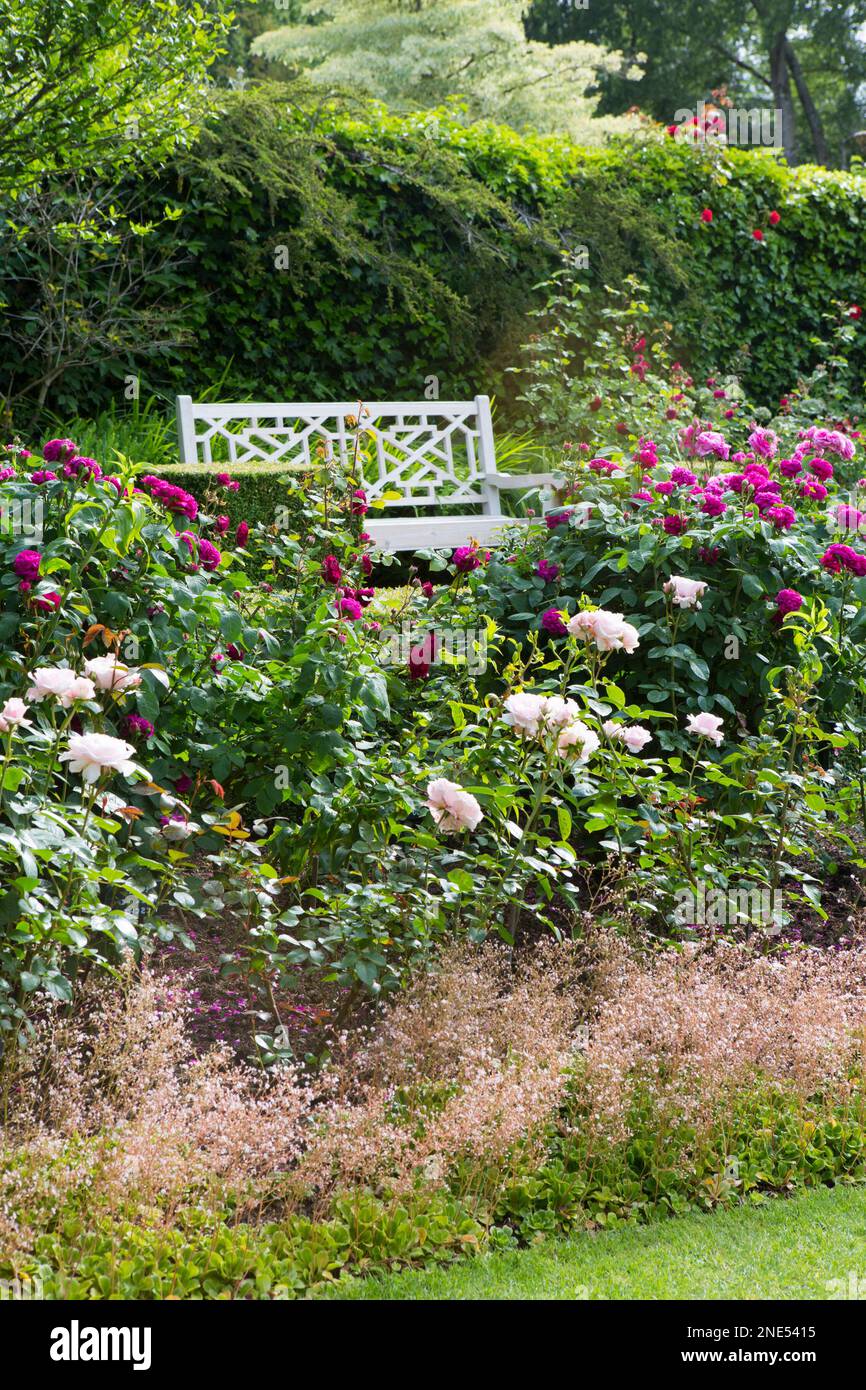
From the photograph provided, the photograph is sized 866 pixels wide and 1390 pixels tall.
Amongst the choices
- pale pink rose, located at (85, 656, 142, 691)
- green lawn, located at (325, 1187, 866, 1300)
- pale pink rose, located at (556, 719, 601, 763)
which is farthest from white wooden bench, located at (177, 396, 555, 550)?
green lawn, located at (325, 1187, 866, 1300)

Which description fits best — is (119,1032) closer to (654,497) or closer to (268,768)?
(268,768)

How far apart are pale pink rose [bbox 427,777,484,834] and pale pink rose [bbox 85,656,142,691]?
0.69 m

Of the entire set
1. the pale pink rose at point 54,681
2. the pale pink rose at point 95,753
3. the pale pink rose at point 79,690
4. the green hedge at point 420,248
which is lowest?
the pale pink rose at point 95,753

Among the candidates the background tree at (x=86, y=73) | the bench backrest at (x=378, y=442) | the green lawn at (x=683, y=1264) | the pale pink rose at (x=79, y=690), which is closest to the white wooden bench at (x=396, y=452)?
the bench backrest at (x=378, y=442)

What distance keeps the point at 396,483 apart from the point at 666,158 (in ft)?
16.1

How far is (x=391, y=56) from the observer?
16.9 m

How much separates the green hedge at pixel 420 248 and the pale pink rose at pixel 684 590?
14.7ft

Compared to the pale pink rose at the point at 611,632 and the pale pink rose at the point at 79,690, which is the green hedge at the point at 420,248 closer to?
the pale pink rose at the point at 611,632

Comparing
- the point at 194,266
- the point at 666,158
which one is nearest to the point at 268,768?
the point at 194,266

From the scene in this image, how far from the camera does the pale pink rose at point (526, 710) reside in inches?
110

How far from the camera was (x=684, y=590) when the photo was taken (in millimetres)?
3652

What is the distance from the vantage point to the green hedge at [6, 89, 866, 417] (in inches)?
308

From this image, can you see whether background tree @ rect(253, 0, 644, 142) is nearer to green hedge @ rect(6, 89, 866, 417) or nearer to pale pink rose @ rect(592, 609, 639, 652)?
green hedge @ rect(6, 89, 866, 417)

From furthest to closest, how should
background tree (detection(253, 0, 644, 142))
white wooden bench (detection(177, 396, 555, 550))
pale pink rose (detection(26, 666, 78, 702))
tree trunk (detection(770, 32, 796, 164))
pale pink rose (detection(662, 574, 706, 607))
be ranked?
tree trunk (detection(770, 32, 796, 164)) < background tree (detection(253, 0, 644, 142)) < white wooden bench (detection(177, 396, 555, 550)) < pale pink rose (detection(662, 574, 706, 607)) < pale pink rose (detection(26, 666, 78, 702))
